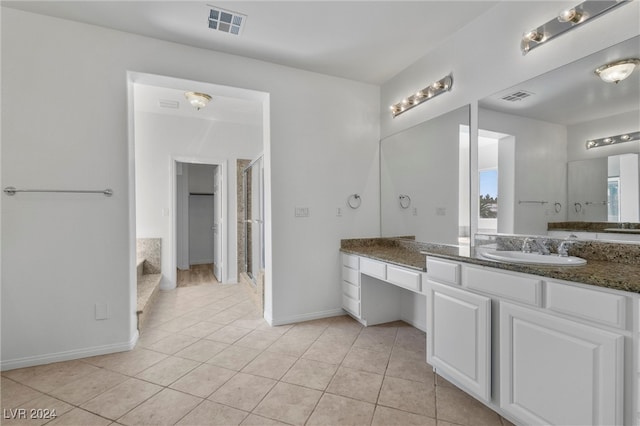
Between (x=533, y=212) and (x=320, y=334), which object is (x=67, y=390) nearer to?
(x=320, y=334)

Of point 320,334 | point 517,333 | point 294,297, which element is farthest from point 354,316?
point 517,333

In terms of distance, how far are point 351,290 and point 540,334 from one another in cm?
180

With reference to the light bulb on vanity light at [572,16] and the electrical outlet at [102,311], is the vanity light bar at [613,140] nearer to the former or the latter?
the light bulb on vanity light at [572,16]

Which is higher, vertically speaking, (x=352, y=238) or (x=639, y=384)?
(x=352, y=238)

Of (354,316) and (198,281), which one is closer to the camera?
(354,316)

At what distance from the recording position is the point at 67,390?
186 centimetres

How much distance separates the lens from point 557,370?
1271 millimetres

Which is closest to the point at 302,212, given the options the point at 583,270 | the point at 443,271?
the point at 443,271

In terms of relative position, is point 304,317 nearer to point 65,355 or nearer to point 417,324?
point 417,324

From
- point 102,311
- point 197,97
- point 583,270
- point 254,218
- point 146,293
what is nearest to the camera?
point 583,270

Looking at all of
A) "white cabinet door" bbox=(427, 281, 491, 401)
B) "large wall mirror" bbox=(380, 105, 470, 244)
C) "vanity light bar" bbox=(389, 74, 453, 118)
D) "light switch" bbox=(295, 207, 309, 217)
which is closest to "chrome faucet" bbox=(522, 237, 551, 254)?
"large wall mirror" bbox=(380, 105, 470, 244)

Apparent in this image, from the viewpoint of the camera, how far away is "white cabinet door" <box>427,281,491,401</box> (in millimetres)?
1582

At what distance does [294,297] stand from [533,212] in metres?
2.15

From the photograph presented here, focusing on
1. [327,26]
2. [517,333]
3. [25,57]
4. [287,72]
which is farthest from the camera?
[287,72]
